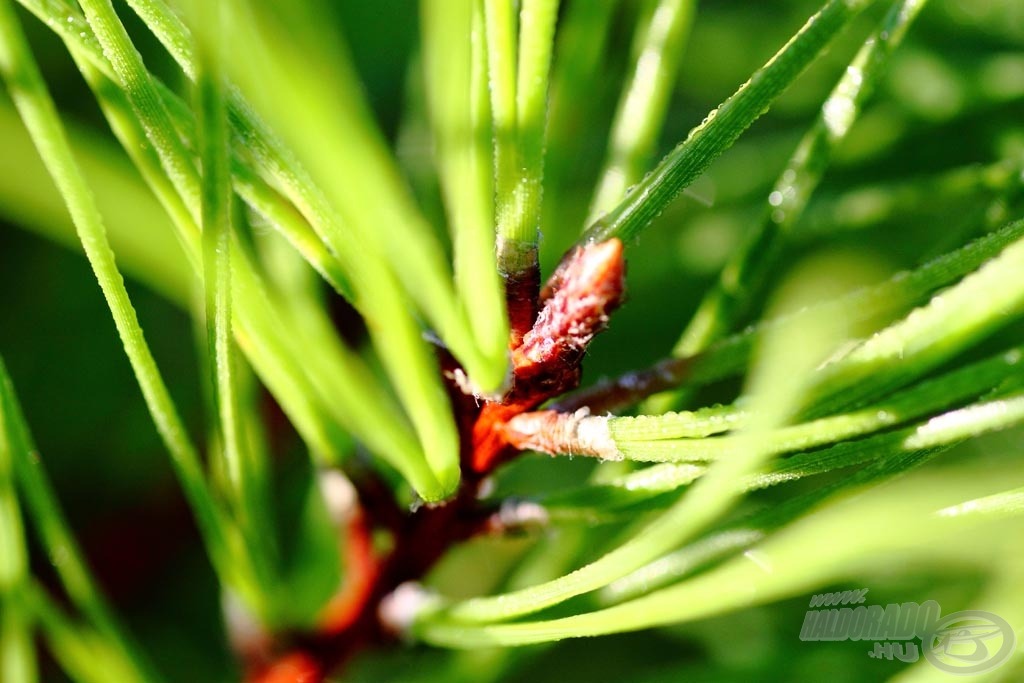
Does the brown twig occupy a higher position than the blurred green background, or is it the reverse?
the blurred green background

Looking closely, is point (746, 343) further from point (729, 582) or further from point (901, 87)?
point (901, 87)

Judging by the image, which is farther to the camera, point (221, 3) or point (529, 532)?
point (529, 532)

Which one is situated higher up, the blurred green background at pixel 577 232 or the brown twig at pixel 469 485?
the blurred green background at pixel 577 232

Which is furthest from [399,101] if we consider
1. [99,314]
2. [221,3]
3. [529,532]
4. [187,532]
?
[221,3]

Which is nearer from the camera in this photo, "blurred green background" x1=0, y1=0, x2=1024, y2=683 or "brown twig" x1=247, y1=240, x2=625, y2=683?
"brown twig" x1=247, y1=240, x2=625, y2=683

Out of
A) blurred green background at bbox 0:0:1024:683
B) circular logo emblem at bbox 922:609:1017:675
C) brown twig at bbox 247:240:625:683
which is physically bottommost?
circular logo emblem at bbox 922:609:1017:675
